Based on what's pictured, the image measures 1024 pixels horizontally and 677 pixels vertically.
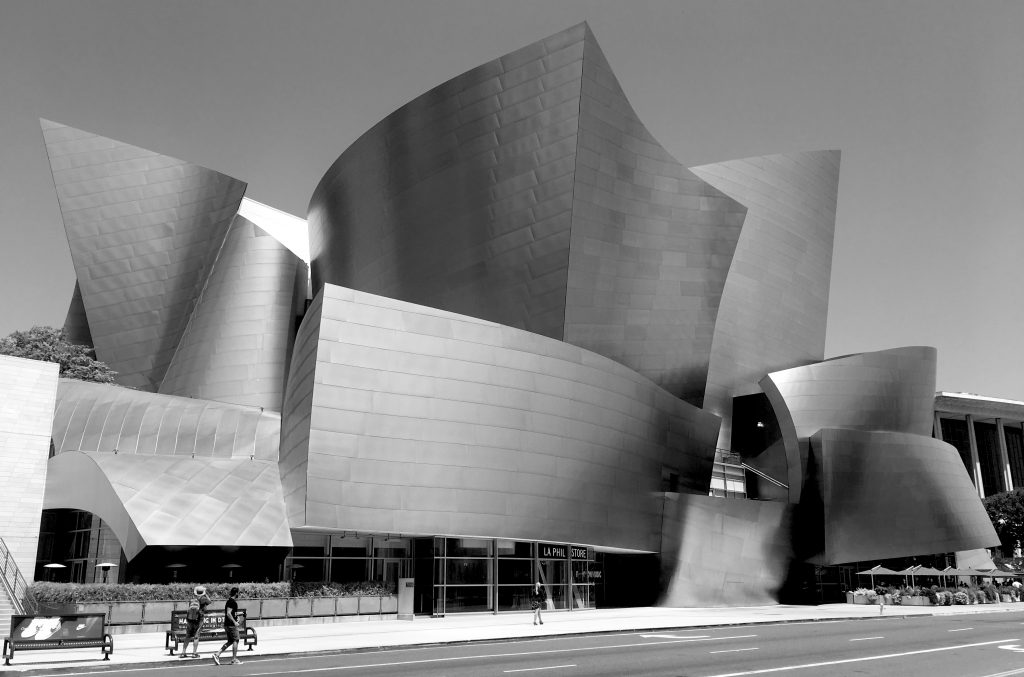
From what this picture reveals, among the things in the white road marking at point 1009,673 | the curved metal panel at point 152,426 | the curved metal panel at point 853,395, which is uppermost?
the curved metal panel at point 853,395

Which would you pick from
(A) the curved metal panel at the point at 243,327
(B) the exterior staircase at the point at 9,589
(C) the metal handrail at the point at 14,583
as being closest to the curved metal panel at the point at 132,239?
(A) the curved metal panel at the point at 243,327

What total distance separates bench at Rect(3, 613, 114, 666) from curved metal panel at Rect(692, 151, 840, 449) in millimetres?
35334

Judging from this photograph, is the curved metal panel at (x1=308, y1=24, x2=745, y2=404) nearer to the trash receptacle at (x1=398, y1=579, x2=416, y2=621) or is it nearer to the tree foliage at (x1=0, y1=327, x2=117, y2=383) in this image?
the trash receptacle at (x1=398, y1=579, x2=416, y2=621)

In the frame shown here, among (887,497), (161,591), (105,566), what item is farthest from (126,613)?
(887,497)

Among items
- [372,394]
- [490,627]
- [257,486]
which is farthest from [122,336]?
[490,627]

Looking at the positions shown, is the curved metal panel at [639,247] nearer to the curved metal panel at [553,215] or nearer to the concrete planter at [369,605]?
the curved metal panel at [553,215]

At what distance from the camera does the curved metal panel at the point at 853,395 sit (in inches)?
1677

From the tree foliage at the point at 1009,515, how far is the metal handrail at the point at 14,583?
76.3m

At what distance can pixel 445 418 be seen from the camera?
98.7 ft

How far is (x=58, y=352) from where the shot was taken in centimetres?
4556

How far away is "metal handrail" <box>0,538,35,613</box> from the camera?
23734mm

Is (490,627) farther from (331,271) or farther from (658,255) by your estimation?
(331,271)

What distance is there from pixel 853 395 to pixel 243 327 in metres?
32.7

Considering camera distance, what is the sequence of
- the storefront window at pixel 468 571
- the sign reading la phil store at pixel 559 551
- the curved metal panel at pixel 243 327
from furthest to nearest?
the curved metal panel at pixel 243 327, the sign reading la phil store at pixel 559 551, the storefront window at pixel 468 571
